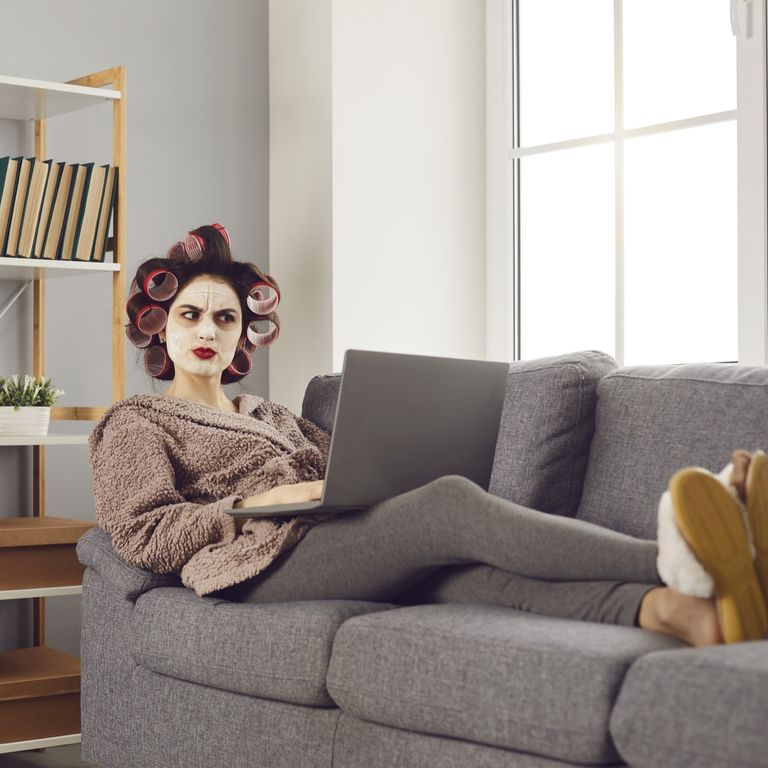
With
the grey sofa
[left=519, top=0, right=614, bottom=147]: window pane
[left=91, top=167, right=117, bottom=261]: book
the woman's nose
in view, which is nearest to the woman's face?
the woman's nose

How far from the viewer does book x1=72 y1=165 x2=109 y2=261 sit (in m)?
2.69

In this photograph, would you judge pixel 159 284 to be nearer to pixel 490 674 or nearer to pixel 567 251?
pixel 567 251

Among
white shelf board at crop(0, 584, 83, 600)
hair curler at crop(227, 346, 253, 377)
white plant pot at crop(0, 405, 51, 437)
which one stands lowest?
white shelf board at crop(0, 584, 83, 600)

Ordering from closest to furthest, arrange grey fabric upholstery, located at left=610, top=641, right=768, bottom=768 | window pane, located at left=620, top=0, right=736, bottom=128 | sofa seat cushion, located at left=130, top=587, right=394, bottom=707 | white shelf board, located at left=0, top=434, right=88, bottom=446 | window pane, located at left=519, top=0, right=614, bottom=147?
1. grey fabric upholstery, located at left=610, top=641, right=768, bottom=768
2. sofa seat cushion, located at left=130, top=587, right=394, bottom=707
3. white shelf board, located at left=0, top=434, right=88, bottom=446
4. window pane, located at left=620, top=0, right=736, bottom=128
5. window pane, located at left=519, top=0, right=614, bottom=147

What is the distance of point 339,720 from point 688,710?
662mm

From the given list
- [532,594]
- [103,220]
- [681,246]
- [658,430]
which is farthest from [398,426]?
[681,246]

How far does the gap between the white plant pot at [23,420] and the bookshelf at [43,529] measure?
0.9 inches

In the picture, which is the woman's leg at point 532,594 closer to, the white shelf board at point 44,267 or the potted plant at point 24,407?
the potted plant at point 24,407

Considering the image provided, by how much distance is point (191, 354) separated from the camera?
8.60ft

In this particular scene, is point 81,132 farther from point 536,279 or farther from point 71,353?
point 536,279

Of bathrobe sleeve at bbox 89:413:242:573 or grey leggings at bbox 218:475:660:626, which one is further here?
bathrobe sleeve at bbox 89:413:242:573

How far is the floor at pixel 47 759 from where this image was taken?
2652mm

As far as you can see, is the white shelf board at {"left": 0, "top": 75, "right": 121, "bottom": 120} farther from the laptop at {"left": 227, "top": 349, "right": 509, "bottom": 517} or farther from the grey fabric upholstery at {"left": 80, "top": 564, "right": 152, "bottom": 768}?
the laptop at {"left": 227, "top": 349, "right": 509, "bottom": 517}

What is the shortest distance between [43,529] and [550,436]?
1100mm
